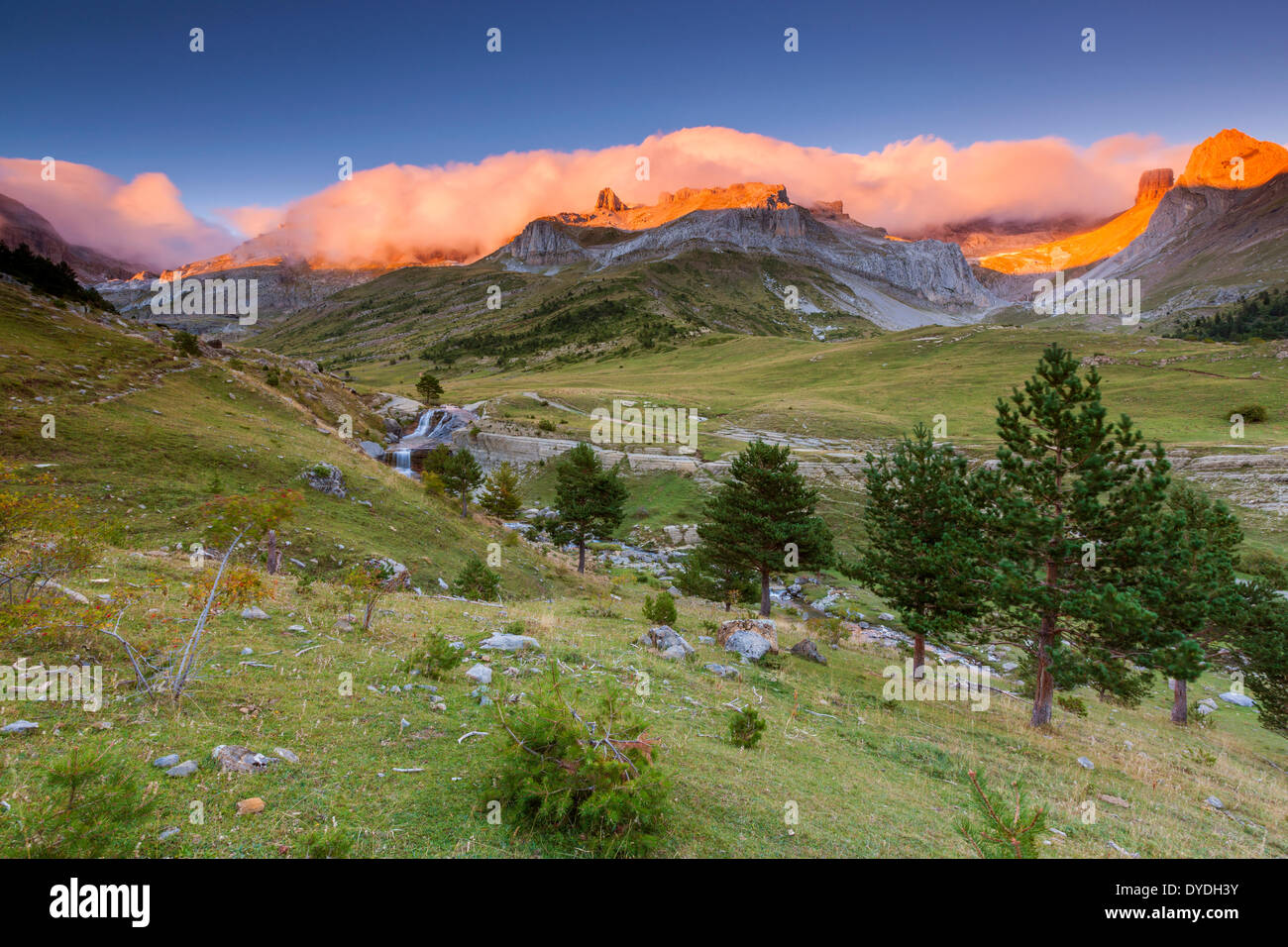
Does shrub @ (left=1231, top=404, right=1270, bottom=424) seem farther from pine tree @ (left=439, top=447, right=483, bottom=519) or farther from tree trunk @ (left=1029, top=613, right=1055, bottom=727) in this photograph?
pine tree @ (left=439, top=447, right=483, bottom=519)

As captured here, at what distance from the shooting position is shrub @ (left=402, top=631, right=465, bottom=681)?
9.94 meters

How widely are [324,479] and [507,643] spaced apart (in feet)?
72.7

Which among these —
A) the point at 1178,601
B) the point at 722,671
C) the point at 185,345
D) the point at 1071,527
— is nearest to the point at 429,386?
the point at 185,345

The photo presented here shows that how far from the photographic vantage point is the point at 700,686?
1282 cm

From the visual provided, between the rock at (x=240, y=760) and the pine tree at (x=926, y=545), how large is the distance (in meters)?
18.5

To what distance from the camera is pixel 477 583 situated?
76.7 feet

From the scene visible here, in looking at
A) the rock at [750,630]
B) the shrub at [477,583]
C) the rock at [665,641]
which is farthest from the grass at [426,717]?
the shrub at [477,583]

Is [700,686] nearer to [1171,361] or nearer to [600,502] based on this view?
[600,502]

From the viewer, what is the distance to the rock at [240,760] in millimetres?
5839

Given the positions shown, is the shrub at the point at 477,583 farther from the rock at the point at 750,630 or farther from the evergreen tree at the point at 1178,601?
the evergreen tree at the point at 1178,601

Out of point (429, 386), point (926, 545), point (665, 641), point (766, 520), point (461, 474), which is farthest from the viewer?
point (429, 386)

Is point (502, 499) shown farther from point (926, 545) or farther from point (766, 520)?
point (926, 545)

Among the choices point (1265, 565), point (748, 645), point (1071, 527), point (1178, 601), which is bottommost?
point (1265, 565)
